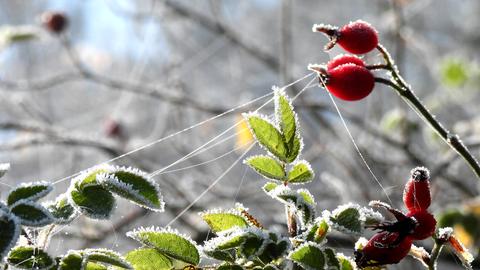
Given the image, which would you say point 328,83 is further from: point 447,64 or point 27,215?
point 447,64

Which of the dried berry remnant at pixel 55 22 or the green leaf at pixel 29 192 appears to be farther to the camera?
the dried berry remnant at pixel 55 22

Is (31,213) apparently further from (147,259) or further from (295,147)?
(295,147)

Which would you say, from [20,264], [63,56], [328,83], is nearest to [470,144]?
[328,83]

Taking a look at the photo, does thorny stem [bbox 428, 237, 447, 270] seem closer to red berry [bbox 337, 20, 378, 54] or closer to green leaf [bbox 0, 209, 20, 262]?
red berry [bbox 337, 20, 378, 54]

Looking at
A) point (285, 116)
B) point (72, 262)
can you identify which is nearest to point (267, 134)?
point (285, 116)

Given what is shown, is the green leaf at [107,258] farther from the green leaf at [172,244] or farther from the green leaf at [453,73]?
the green leaf at [453,73]

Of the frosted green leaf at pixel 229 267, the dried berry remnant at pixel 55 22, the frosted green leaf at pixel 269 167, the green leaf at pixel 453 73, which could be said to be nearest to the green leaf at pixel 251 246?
the frosted green leaf at pixel 229 267
